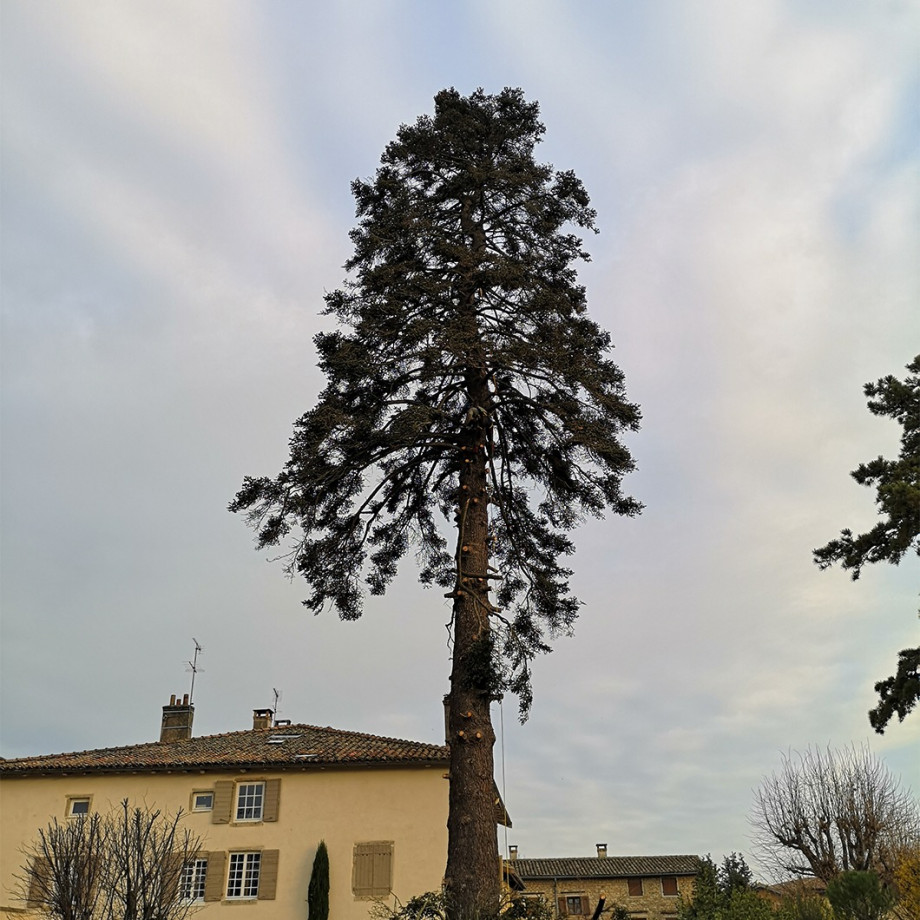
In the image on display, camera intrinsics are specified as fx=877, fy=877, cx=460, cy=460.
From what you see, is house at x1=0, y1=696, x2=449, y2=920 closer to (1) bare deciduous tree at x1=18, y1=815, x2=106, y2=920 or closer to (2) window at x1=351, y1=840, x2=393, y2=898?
(2) window at x1=351, y1=840, x2=393, y2=898

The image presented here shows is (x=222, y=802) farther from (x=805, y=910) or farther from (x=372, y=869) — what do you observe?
(x=805, y=910)

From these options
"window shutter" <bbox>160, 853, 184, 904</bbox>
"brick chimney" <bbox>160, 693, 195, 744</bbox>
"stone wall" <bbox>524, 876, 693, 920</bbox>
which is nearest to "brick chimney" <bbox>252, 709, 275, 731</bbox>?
"brick chimney" <bbox>160, 693, 195, 744</bbox>

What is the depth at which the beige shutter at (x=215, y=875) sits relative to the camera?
75.6 feet

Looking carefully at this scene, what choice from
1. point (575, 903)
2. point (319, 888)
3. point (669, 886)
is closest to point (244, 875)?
point (319, 888)

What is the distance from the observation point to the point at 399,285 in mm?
15070

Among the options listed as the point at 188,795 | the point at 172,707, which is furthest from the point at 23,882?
the point at 172,707

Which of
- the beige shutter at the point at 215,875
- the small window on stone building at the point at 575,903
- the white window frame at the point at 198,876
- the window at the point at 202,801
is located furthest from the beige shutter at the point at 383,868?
the small window on stone building at the point at 575,903

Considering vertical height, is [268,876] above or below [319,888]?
above

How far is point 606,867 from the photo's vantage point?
4922 centimetres

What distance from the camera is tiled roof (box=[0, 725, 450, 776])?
2403 cm

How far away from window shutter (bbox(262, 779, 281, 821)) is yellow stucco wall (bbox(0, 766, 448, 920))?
142 millimetres

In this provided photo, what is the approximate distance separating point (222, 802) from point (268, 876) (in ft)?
7.80

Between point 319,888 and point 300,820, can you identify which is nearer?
point 319,888

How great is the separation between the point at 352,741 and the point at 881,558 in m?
16.0
